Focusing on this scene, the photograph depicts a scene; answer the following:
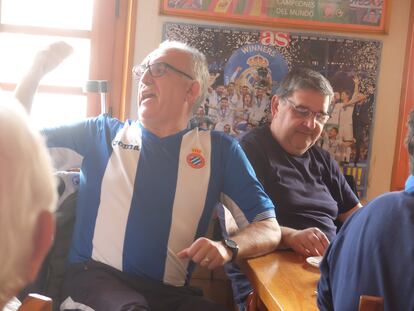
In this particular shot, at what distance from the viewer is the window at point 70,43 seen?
230cm

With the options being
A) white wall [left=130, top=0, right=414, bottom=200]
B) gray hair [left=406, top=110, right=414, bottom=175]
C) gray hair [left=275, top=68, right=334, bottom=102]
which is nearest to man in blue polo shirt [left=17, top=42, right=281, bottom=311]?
white wall [left=130, top=0, right=414, bottom=200]

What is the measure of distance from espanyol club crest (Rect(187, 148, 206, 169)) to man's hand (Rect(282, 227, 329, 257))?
1.34 ft

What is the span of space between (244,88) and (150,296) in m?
1.14

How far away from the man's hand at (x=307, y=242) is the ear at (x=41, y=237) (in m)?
1.24

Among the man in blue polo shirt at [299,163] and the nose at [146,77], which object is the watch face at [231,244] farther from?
the nose at [146,77]

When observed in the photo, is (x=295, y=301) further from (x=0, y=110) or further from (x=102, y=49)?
(x=102, y=49)

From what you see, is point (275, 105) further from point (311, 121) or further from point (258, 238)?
point (258, 238)

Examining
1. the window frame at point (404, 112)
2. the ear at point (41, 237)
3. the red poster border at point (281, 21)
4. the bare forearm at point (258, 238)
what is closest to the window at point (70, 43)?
the red poster border at point (281, 21)

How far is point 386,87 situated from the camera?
247 cm

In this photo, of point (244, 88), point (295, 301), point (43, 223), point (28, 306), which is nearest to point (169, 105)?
point (244, 88)

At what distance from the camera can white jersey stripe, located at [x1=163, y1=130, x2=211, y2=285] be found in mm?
1740

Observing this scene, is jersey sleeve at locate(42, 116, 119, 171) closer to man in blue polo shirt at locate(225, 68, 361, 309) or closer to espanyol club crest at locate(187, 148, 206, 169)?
espanyol club crest at locate(187, 148, 206, 169)

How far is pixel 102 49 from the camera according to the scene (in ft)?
7.67

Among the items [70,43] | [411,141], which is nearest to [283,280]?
[411,141]
